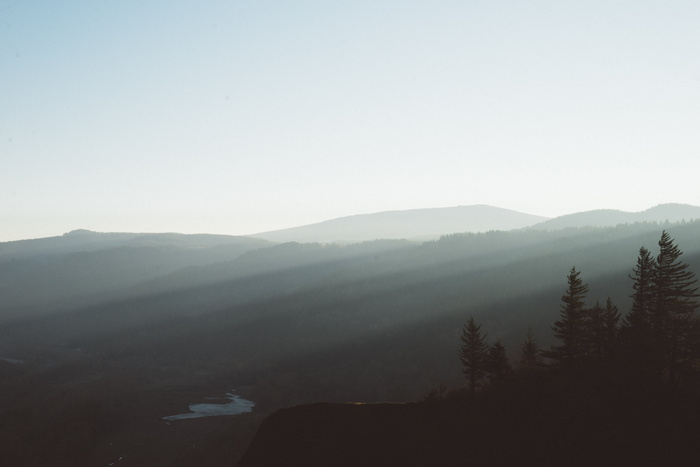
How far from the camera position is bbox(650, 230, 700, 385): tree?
45312 mm

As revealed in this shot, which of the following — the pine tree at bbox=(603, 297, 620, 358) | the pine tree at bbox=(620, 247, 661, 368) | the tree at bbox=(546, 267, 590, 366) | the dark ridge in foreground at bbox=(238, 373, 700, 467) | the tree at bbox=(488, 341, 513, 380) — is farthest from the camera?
the tree at bbox=(488, 341, 513, 380)

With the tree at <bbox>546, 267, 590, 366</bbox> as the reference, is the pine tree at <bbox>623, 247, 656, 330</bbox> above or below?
above

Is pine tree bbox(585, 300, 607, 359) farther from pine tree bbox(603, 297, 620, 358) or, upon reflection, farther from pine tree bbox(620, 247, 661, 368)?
pine tree bbox(620, 247, 661, 368)

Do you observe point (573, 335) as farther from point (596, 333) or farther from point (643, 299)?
point (643, 299)

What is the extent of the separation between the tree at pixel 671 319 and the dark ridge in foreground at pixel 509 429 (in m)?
3.65

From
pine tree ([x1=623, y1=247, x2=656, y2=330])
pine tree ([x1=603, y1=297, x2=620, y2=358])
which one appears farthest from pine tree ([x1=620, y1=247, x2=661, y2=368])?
pine tree ([x1=603, y1=297, x2=620, y2=358])

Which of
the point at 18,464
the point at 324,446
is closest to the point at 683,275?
the point at 324,446

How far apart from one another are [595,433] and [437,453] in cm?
1240

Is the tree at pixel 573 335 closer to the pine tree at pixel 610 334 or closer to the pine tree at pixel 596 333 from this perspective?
the pine tree at pixel 596 333

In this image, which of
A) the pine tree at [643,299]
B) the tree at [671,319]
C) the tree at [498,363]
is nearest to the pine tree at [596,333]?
the pine tree at [643,299]

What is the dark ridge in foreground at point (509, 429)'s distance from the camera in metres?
36.5

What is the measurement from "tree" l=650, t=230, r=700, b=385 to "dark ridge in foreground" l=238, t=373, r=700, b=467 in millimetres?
3654

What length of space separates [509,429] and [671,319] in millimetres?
19204

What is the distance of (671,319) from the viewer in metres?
47.0
